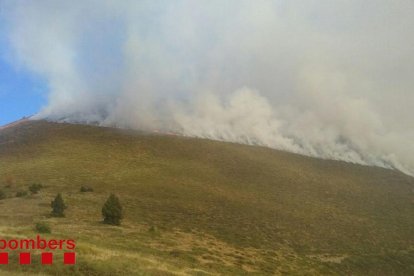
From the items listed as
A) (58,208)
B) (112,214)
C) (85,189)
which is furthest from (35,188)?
(112,214)

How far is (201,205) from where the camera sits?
5153 centimetres

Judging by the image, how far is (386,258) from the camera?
4716cm

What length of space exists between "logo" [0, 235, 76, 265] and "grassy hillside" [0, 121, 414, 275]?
19.7 inches

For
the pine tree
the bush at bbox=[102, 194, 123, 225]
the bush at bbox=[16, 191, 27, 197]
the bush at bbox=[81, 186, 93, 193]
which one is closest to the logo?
the bush at bbox=[102, 194, 123, 225]

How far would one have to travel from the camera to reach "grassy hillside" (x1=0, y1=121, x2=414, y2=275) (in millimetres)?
30219

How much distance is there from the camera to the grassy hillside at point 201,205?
3022cm

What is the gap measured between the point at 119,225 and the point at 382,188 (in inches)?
2430

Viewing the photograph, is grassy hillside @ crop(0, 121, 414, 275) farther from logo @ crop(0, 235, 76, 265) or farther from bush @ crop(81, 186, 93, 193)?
bush @ crop(81, 186, 93, 193)

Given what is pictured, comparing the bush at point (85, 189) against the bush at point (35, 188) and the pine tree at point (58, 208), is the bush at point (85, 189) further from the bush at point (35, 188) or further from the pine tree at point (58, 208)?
the pine tree at point (58, 208)

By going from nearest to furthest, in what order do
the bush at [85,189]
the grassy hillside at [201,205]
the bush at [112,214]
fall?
the grassy hillside at [201,205] → the bush at [112,214] → the bush at [85,189]

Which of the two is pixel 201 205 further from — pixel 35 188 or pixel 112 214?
pixel 35 188

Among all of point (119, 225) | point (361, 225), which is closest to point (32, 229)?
point (119, 225)

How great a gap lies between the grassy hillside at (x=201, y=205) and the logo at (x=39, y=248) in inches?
19.7

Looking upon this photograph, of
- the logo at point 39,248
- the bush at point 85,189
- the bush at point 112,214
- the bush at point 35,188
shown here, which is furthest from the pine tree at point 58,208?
the logo at point 39,248
